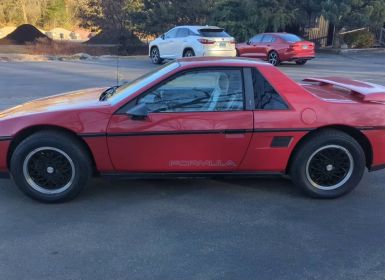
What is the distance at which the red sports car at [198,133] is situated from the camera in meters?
4.40

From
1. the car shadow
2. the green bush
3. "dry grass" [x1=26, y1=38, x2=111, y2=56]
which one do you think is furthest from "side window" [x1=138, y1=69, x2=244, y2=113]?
"dry grass" [x1=26, y1=38, x2=111, y2=56]

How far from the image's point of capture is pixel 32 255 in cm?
354

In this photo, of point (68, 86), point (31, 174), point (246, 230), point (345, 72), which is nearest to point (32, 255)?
point (31, 174)

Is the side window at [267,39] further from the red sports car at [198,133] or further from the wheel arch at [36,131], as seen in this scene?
the wheel arch at [36,131]

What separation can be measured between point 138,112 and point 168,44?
51.3 feet

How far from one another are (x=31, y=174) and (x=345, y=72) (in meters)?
14.6

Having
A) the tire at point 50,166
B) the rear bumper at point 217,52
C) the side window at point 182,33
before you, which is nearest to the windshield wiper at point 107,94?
the tire at point 50,166

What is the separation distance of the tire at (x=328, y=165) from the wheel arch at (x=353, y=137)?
30 mm

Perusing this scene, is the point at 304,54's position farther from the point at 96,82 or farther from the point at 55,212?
the point at 55,212

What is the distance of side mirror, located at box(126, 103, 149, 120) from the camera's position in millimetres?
4371

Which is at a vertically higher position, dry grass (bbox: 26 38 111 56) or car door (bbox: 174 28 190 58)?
car door (bbox: 174 28 190 58)

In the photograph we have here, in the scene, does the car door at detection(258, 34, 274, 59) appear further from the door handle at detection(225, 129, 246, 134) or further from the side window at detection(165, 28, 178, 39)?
the door handle at detection(225, 129, 246, 134)

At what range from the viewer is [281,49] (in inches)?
755

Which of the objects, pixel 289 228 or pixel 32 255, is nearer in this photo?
pixel 32 255
